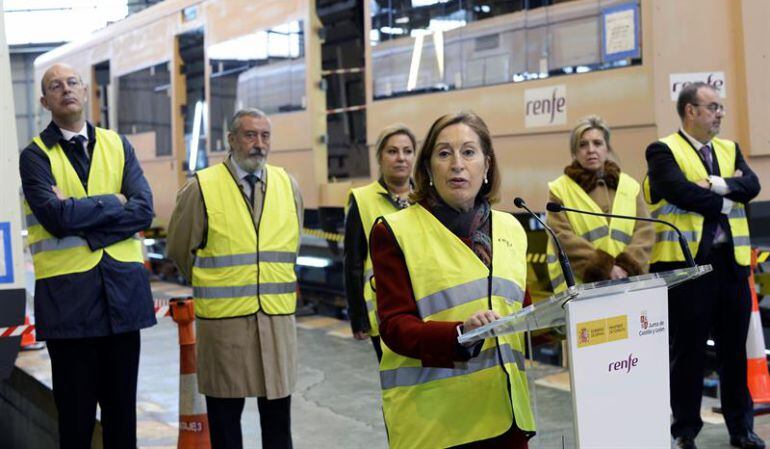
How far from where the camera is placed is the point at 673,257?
547 centimetres

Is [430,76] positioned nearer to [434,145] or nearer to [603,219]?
[603,219]

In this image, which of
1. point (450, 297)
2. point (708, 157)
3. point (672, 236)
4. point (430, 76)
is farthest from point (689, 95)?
point (430, 76)

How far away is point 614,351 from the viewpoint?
2625mm

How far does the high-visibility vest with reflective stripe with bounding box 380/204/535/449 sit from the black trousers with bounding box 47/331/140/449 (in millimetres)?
2143

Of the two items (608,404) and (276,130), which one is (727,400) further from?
(276,130)

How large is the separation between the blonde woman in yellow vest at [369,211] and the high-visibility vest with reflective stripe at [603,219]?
0.91 metres

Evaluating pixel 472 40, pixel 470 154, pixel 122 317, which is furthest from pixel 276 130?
pixel 470 154

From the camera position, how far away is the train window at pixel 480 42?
708cm

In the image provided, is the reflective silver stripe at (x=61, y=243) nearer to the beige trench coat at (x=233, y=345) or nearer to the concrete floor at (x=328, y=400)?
the beige trench coat at (x=233, y=345)

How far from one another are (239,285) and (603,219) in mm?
1909

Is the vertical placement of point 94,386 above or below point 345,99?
below

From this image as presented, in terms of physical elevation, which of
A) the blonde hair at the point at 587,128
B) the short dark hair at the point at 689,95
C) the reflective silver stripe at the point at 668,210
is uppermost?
the short dark hair at the point at 689,95

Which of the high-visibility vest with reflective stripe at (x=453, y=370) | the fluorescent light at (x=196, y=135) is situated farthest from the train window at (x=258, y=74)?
the high-visibility vest with reflective stripe at (x=453, y=370)

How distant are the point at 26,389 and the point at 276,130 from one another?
442 centimetres
